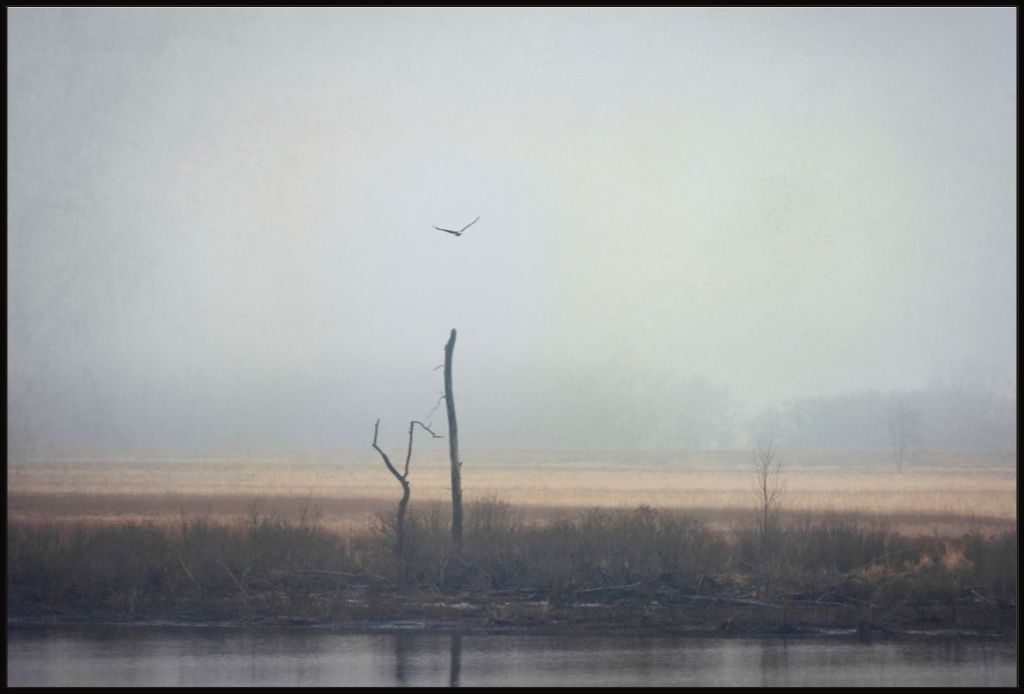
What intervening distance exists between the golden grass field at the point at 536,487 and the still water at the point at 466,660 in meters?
9.36

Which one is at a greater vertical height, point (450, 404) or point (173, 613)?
point (450, 404)

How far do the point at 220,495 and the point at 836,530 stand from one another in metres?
33.1

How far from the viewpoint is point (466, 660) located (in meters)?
15.2

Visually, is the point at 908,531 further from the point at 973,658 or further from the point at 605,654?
the point at 605,654

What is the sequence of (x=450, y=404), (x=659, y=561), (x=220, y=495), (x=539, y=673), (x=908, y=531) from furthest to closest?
1. (x=220, y=495)
2. (x=908, y=531)
3. (x=450, y=404)
4. (x=659, y=561)
5. (x=539, y=673)

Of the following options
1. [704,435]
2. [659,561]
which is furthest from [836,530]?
[704,435]

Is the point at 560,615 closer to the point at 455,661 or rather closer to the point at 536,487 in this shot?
the point at 455,661

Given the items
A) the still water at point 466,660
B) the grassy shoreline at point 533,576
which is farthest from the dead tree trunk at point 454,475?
the still water at point 466,660

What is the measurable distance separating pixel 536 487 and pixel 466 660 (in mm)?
40124

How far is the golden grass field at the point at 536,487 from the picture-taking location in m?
36.7

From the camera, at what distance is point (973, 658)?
15.8 m

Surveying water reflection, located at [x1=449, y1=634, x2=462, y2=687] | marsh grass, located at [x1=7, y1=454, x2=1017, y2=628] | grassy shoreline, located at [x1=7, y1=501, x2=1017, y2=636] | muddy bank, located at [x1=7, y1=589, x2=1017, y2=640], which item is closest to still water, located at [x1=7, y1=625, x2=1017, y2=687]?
water reflection, located at [x1=449, y1=634, x2=462, y2=687]

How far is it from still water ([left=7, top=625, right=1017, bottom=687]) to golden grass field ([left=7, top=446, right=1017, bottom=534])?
9.36 meters

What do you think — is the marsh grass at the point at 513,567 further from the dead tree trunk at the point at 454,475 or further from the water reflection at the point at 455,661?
the water reflection at the point at 455,661
